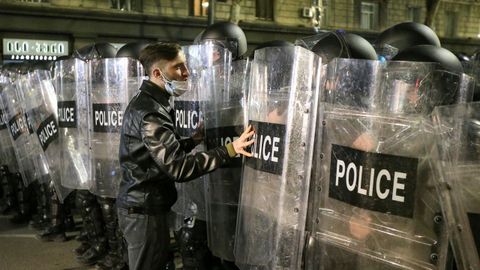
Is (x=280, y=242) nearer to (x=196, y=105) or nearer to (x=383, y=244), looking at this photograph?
(x=383, y=244)

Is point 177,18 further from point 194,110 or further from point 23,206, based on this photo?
point 194,110

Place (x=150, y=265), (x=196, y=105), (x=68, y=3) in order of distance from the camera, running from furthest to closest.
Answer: (x=68, y=3)
(x=196, y=105)
(x=150, y=265)

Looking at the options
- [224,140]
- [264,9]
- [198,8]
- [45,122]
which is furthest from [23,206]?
[264,9]

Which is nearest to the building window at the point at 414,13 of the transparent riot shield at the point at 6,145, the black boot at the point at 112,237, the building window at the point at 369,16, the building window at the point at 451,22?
the building window at the point at 369,16

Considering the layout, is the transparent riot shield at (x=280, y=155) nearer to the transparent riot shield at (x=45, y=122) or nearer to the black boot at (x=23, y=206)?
the transparent riot shield at (x=45, y=122)

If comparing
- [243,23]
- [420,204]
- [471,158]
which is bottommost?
[420,204]

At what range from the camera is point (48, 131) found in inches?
215

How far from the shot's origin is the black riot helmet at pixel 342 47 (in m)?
2.99

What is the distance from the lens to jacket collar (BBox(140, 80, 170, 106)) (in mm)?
3057

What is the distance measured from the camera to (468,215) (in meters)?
1.86

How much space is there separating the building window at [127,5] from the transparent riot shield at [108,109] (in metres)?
13.2

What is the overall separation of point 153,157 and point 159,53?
62 cm

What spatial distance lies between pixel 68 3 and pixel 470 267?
1620cm

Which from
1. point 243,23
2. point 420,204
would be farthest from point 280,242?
point 243,23
